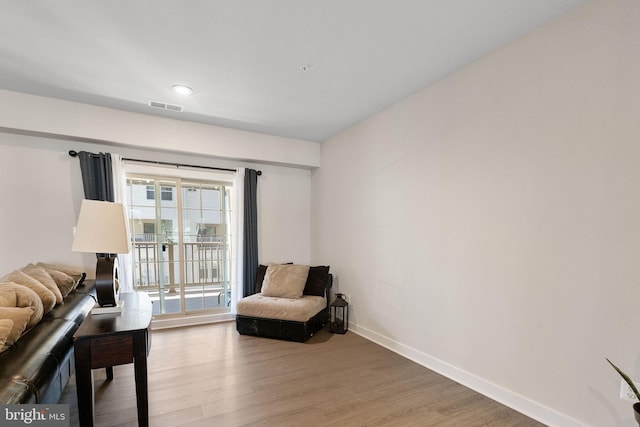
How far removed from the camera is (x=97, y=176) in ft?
10.9

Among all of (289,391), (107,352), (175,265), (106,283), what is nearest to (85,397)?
(107,352)

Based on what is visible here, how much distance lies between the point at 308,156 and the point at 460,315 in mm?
3086

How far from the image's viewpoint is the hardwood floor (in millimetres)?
1963

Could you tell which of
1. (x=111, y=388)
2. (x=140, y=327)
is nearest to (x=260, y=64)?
(x=140, y=327)

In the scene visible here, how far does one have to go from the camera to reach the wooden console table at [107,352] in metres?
1.60

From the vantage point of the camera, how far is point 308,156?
452cm

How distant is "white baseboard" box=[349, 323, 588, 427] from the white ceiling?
264 centimetres

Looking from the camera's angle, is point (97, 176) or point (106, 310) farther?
point (97, 176)

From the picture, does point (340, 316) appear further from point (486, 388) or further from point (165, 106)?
point (165, 106)

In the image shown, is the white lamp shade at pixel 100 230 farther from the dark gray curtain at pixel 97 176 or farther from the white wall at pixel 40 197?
the white wall at pixel 40 197

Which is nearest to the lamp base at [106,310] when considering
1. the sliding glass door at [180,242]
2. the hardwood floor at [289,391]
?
the hardwood floor at [289,391]

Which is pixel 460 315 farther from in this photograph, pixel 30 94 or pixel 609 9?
pixel 30 94

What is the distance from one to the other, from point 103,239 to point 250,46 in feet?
5.86

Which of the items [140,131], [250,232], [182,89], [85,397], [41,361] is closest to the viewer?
[41,361]
